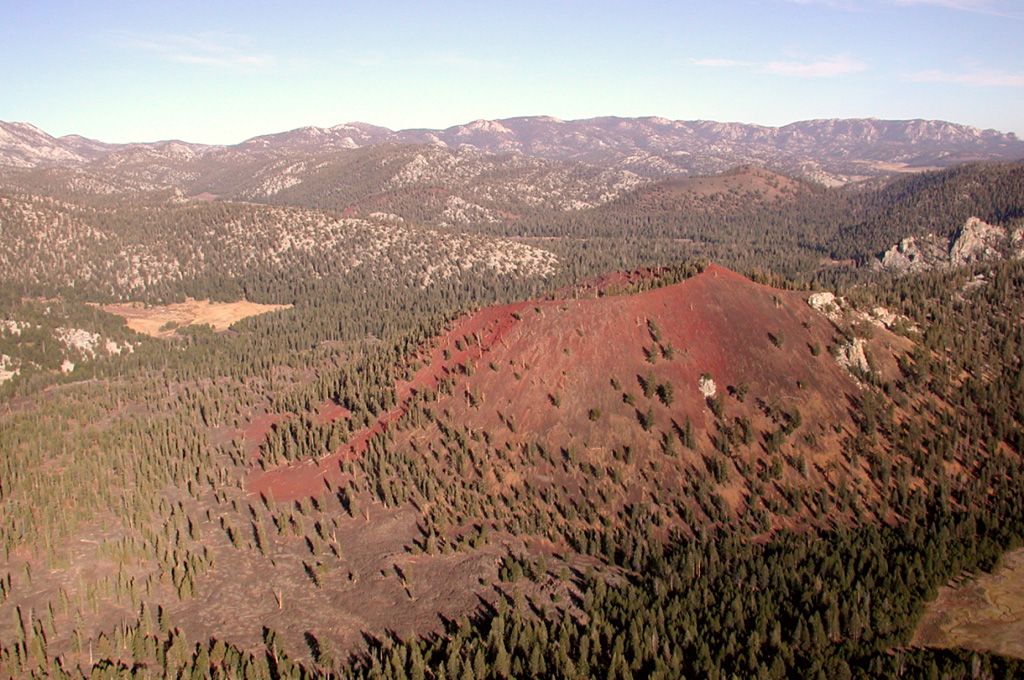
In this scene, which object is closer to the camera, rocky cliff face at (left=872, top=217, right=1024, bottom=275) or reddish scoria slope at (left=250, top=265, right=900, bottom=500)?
reddish scoria slope at (left=250, top=265, right=900, bottom=500)

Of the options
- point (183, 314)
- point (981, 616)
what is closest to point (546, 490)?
point (981, 616)

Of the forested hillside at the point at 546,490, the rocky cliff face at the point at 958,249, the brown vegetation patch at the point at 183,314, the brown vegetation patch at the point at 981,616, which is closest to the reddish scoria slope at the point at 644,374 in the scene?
the forested hillside at the point at 546,490

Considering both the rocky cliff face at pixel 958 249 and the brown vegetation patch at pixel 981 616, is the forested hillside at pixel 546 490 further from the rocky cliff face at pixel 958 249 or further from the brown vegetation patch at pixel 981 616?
the rocky cliff face at pixel 958 249

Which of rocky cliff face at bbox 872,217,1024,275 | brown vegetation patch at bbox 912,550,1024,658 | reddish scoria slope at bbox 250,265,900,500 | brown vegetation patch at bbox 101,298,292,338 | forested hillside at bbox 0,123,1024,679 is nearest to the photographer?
forested hillside at bbox 0,123,1024,679

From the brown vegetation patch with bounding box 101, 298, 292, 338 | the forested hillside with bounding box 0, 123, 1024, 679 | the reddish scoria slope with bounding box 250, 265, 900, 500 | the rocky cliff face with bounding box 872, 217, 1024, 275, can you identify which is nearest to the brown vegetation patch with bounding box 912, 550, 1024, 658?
the forested hillside with bounding box 0, 123, 1024, 679

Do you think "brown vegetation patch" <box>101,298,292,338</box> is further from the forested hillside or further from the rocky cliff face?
the rocky cliff face

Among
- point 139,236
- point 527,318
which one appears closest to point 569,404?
point 527,318
